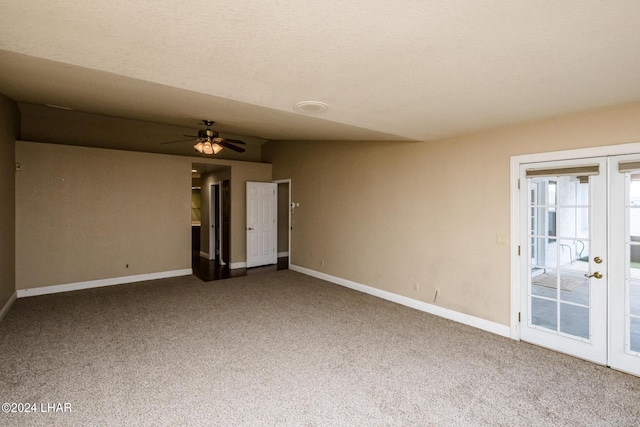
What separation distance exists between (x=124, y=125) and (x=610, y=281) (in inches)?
→ 311

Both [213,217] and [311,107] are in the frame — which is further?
[213,217]

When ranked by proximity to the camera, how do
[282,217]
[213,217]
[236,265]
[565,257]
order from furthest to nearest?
1. [282,217]
2. [213,217]
3. [236,265]
4. [565,257]

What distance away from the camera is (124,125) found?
634cm

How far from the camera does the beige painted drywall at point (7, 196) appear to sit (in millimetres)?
4184

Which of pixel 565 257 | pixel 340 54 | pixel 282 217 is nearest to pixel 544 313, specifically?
pixel 565 257

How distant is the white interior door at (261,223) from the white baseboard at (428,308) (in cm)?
201

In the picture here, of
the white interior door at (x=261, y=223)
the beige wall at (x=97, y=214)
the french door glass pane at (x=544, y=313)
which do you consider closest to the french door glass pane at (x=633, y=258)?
the french door glass pane at (x=544, y=313)

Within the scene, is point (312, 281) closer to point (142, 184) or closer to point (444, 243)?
point (444, 243)

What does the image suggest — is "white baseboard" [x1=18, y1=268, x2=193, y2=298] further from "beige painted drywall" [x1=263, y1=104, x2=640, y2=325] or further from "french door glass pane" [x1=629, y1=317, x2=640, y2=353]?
"french door glass pane" [x1=629, y1=317, x2=640, y2=353]

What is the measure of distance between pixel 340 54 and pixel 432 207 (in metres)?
3.02

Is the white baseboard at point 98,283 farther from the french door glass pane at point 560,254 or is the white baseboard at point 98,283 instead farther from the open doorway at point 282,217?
the french door glass pane at point 560,254

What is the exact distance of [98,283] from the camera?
5750 mm

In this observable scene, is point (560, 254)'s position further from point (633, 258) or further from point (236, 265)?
point (236, 265)

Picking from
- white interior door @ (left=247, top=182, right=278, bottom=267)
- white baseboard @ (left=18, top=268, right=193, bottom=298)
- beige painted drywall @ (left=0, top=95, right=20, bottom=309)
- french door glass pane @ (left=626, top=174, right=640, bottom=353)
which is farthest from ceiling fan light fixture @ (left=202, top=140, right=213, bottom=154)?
french door glass pane @ (left=626, top=174, right=640, bottom=353)
